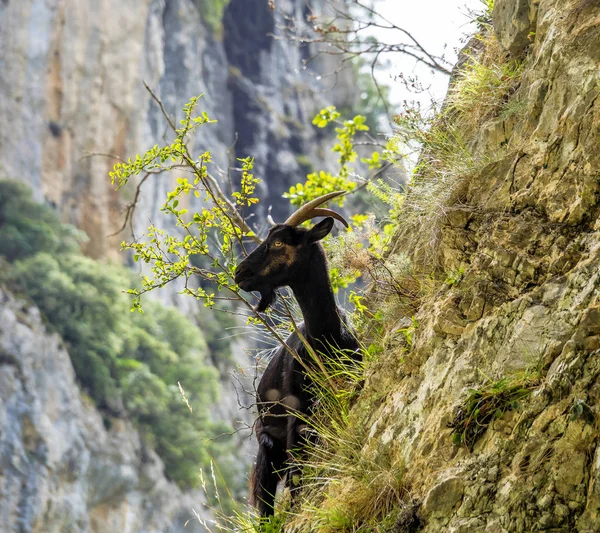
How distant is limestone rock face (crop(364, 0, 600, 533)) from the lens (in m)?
3.40

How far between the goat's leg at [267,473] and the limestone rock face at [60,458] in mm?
21976

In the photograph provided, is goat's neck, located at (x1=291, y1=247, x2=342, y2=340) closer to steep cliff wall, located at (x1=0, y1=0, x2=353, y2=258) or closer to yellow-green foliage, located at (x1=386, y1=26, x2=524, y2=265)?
yellow-green foliage, located at (x1=386, y1=26, x2=524, y2=265)

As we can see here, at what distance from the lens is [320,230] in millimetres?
6492

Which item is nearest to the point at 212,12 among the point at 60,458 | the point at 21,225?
the point at 21,225

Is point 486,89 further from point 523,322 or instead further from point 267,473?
point 267,473

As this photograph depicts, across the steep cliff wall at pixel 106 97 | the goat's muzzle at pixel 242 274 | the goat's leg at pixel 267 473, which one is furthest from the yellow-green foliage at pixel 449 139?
the steep cliff wall at pixel 106 97

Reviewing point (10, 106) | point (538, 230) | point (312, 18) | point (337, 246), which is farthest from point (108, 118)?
point (538, 230)

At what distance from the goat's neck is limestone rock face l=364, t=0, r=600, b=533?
97 cm

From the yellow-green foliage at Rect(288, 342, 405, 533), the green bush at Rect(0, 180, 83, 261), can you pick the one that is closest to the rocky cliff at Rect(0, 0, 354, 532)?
the green bush at Rect(0, 180, 83, 261)

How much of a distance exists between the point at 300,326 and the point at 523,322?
2844 millimetres

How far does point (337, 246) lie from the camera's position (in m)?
6.79

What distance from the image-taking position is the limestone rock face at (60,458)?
26.8 metres

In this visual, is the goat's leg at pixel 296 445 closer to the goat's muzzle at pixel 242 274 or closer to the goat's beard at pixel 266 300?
the goat's beard at pixel 266 300

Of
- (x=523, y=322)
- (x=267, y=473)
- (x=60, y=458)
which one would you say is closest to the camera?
(x=523, y=322)
